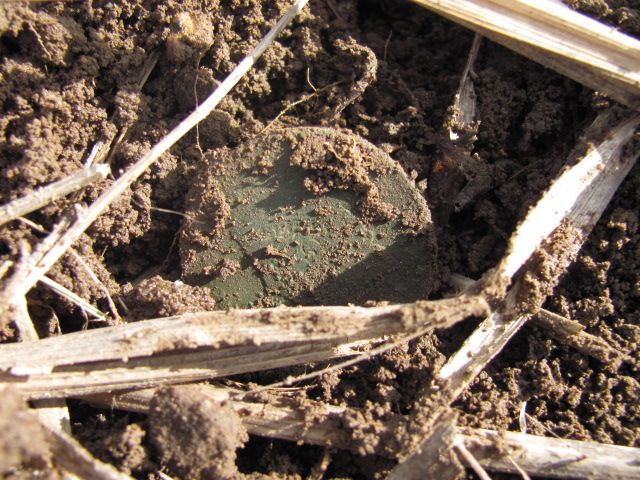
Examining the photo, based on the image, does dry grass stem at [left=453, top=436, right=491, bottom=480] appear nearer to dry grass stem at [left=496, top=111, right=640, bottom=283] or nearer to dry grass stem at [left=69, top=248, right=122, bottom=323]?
dry grass stem at [left=496, top=111, right=640, bottom=283]

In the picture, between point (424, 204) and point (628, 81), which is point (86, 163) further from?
point (628, 81)

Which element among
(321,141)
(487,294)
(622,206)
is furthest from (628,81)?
(321,141)

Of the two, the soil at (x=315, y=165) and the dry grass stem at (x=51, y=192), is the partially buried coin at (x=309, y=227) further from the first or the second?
the dry grass stem at (x=51, y=192)

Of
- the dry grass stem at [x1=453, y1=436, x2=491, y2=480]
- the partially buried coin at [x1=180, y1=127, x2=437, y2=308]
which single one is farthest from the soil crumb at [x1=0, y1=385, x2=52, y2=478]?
the dry grass stem at [x1=453, y1=436, x2=491, y2=480]

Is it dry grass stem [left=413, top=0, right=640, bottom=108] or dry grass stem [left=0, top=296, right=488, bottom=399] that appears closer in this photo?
dry grass stem [left=0, top=296, right=488, bottom=399]

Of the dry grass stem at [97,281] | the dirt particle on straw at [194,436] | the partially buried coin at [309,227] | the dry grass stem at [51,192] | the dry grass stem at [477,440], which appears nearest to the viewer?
the dirt particle on straw at [194,436]

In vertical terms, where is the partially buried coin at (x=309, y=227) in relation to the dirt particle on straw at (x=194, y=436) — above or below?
above

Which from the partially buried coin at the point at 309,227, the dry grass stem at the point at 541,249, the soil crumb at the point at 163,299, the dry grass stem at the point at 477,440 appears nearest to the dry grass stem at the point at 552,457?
the dry grass stem at the point at 477,440
